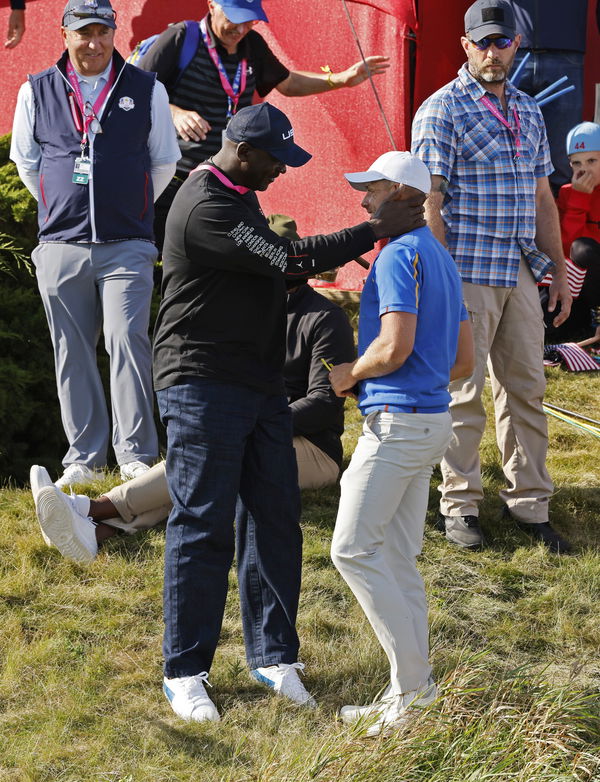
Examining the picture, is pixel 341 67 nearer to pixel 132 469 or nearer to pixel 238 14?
pixel 238 14

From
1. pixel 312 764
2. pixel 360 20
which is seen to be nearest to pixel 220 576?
pixel 312 764

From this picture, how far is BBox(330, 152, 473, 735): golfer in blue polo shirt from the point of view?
130 inches

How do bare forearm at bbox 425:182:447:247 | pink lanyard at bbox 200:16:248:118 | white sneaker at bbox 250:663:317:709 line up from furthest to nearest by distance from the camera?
1. pink lanyard at bbox 200:16:248:118
2. bare forearm at bbox 425:182:447:247
3. white sneaker at bbox 250:663:317:709

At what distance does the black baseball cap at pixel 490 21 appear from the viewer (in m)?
4.73

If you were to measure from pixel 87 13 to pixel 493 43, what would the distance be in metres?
1.80

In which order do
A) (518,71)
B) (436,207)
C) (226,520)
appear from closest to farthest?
(226,520)
(436,207)
(518,71)

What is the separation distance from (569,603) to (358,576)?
149cm

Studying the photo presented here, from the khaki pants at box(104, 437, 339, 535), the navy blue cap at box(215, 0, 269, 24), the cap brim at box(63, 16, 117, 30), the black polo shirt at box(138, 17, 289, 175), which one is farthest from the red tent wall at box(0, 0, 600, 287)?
the khaki pants at box(104, 437, 339, 535)

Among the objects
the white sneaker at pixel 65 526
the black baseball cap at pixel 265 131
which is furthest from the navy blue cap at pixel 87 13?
the white sneaker at pixel 65 526

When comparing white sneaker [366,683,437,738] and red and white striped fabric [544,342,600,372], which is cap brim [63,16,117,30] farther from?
red and white striped fabric [544,342,600,372]

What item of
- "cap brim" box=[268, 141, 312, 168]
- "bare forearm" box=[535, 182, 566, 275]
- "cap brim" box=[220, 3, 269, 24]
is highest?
"cap brim" box=[220, 3, 269, 24]

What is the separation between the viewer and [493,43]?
4.77 meters

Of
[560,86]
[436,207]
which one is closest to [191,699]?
[436,207]

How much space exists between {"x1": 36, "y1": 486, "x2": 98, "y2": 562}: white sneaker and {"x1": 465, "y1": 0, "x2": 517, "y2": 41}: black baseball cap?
260 centimetres
